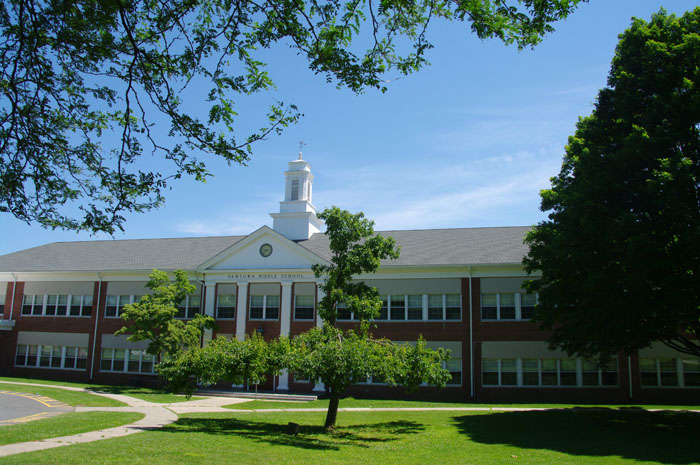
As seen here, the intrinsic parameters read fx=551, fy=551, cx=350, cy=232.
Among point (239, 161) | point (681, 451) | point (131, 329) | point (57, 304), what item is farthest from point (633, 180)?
point (57, 304)

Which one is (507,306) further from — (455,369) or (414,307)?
(414,307)

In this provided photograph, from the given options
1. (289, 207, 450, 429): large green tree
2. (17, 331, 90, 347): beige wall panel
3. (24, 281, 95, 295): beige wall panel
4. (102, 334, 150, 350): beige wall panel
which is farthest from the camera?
(24, 281, 95, 295): beige wall panel

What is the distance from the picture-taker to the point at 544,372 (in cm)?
2806

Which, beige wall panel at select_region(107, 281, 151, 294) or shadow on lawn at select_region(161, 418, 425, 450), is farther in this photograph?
beige wall panel at select_region(107, 281, 151, 294)

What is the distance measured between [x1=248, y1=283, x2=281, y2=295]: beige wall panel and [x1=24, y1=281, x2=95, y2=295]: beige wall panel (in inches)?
438

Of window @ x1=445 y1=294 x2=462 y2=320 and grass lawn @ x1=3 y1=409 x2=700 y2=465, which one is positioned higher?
window @ x1=445 y1=294 x2=462 y2=320

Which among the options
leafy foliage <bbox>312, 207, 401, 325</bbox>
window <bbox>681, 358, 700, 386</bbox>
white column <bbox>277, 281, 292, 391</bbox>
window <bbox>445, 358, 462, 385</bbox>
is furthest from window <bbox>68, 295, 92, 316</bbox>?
window <bbox>681, 358, 700, 386</bbox>

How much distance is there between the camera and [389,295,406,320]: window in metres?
30.1

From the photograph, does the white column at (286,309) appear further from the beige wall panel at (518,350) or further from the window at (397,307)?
the beige wall panel at (518,350)

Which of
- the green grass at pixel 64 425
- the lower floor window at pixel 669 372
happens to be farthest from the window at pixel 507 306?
the green grass at pixel 64 425

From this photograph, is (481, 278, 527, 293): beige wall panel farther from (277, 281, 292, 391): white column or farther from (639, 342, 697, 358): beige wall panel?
(277, 281, 292, 391): white column

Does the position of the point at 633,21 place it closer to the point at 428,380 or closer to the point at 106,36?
the point at 428,380

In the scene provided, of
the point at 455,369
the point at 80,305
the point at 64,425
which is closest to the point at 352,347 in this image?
the point at 64,425

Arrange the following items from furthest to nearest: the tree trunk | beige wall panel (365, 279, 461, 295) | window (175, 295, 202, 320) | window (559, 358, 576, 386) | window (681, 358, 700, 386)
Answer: window (175, 295, 202, 320)
beige wall panel (365, 279, 461, 295)
window (559, 358, 576, 386)
window (681, 358, 700, 386)
the tree trunk
